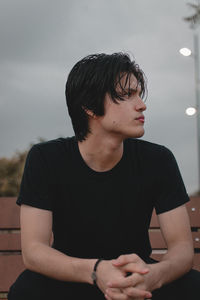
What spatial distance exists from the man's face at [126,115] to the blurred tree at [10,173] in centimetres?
3950

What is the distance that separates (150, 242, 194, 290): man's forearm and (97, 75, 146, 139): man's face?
0.77m

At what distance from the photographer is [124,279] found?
8.10 feet

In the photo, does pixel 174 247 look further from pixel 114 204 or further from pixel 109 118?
pixel 109 118

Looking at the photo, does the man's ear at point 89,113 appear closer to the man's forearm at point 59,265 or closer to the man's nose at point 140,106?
the man's nose at point 140,106

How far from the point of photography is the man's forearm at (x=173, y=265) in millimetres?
2605

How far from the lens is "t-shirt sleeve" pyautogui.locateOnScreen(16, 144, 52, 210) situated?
114 inches

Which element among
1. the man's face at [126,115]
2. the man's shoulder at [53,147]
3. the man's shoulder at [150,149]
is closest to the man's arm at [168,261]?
the man's shoulder at [150,149]

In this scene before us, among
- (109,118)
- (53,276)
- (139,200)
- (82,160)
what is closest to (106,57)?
(109,118)

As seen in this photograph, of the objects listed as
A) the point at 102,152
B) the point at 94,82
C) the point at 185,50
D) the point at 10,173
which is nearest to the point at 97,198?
the point at 102,152

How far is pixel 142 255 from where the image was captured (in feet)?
10.1

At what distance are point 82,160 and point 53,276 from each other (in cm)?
81

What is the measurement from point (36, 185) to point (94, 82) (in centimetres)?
81

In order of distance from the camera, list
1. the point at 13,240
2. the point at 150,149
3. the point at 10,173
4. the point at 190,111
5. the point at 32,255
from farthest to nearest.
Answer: the point at 10,173
the point at 190,111
the point at 13,240
the point at 150,149
the point at 32,255

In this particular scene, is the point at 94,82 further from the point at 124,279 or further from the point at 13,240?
the point at 13,240
